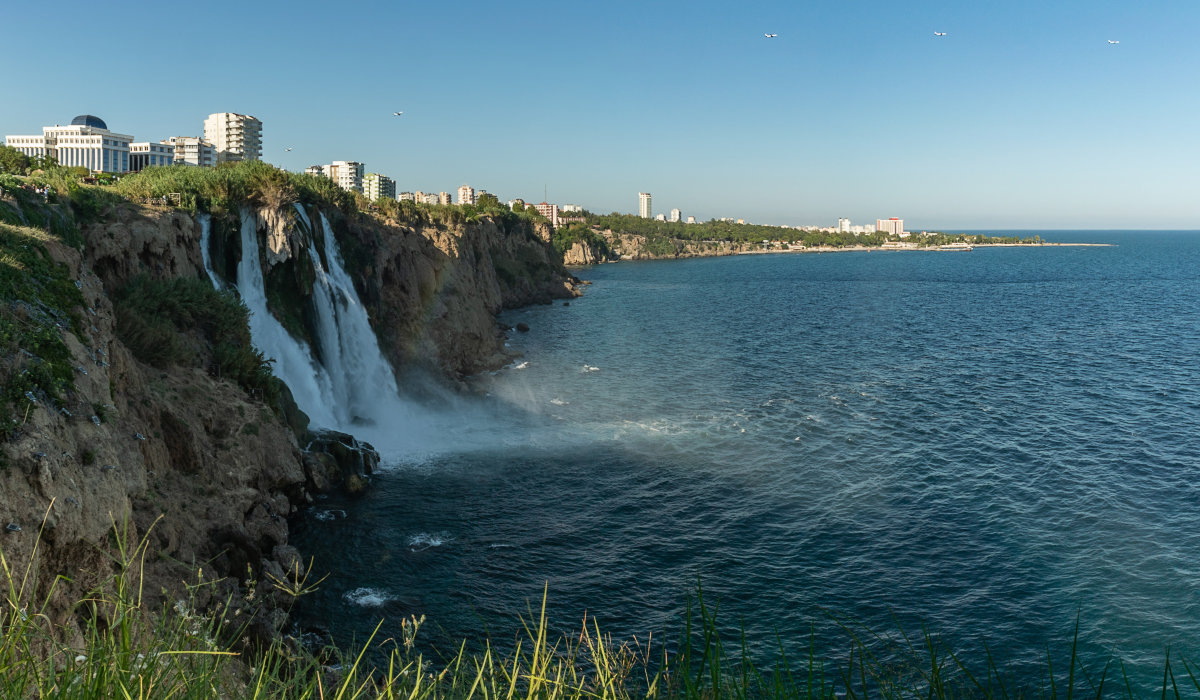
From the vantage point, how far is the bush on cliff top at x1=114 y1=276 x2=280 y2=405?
27.2 m

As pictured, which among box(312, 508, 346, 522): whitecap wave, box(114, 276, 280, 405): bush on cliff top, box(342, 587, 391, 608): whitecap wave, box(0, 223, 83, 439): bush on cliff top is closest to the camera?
box(0, 223, 83, 439): bush on cliff top

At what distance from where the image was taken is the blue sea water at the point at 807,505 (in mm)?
24453

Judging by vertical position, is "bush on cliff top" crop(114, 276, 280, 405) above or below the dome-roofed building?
below

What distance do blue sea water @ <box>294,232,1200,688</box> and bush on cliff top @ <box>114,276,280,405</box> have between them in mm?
6443

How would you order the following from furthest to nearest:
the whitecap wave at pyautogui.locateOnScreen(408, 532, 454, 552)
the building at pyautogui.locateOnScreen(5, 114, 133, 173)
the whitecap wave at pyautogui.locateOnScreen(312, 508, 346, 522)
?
the building at pyautogui.locateOnScreen(5, 114, 133, 173), the whitecap wave at pyautogui.locateOnScreen(312, 508, 346, 522), the whitecap wave at pyautogui.locateOnScreen(408, 532, 454, 552)

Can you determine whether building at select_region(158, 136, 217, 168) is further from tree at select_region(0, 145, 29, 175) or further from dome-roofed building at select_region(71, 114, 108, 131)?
tree at select_region(0, 145, 29, 175)

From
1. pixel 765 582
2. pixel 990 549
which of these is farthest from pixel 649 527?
pixel 990 549

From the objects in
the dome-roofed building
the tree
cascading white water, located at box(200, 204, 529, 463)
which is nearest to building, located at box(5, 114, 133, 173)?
the dome-roofed building

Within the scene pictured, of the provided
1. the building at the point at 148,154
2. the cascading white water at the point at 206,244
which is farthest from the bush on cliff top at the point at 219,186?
the building at the point at 148,154

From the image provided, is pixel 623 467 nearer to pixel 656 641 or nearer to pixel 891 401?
pixel 656 641

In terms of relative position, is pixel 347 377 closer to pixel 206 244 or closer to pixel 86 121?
pixel 206 244

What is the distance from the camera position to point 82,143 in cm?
14062

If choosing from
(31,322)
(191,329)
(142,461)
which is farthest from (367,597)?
(191,329)

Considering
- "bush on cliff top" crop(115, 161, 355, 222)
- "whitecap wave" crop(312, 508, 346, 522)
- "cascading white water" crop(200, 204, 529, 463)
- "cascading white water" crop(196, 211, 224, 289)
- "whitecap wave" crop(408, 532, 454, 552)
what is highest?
"bush on cliff top" crop(115, 161, 355, 222)
